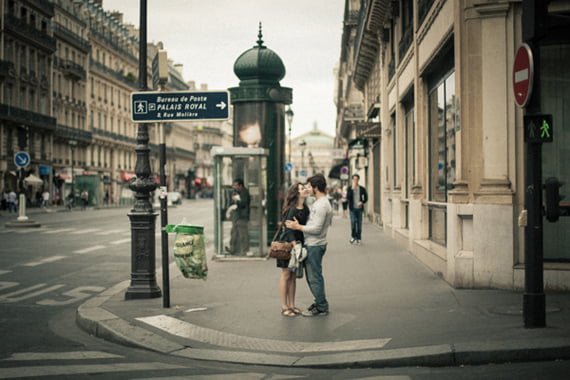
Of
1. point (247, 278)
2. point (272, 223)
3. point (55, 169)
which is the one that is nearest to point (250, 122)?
point (272, 223)

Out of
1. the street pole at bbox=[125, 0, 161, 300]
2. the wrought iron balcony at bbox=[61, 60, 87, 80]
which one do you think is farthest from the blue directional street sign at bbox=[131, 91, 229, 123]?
the wrought iron balcony at bbox=[61, 60, 87, 80]

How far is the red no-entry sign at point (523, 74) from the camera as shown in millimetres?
6988

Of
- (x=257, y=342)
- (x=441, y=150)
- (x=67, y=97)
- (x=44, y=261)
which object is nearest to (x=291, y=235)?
(x=257, y=342)

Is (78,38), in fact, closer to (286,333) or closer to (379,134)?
(379,134)

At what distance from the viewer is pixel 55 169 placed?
2586 inches

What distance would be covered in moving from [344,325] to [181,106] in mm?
3376

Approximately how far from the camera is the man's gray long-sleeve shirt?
26.9ft

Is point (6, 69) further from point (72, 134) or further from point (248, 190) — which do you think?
point (248, 190)

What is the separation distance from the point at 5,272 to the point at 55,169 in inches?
2162

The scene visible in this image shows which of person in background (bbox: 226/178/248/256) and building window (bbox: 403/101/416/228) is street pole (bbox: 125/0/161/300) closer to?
person in background (bbox: 226/178/248/256)

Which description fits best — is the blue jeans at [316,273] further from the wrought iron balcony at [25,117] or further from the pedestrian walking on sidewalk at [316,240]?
the wrought iron balcony at [25,117]

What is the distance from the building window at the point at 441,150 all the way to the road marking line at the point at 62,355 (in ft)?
23.2

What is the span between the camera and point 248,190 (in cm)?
1478

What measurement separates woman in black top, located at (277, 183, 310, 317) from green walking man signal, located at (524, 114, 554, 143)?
2.59 metres
